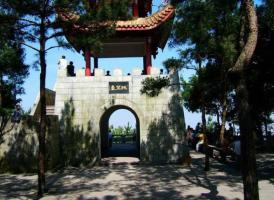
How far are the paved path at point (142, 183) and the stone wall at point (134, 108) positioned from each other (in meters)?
0.90

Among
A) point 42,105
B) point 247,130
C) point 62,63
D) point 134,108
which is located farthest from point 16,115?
point 247,130

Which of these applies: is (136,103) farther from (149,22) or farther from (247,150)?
(247,150)

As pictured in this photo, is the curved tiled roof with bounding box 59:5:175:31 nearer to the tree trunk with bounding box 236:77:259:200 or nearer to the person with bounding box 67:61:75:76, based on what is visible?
the person with bounding box 67:61:75:76

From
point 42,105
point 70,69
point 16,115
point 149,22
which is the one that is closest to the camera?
point 42,105

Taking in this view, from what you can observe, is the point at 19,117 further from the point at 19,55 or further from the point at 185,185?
the point at 185,185

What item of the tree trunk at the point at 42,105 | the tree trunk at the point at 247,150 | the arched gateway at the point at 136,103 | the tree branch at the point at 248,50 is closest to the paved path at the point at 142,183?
the tree trunk at the point at 42,105

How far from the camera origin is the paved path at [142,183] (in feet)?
34.8

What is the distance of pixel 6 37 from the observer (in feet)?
37.3

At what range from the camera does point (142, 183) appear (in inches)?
493

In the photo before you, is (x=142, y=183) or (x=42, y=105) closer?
(x=42, y=105)

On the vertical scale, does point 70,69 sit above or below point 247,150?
above

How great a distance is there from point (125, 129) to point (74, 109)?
18.3 metres

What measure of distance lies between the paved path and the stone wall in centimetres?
90

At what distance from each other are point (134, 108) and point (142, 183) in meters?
5.02
